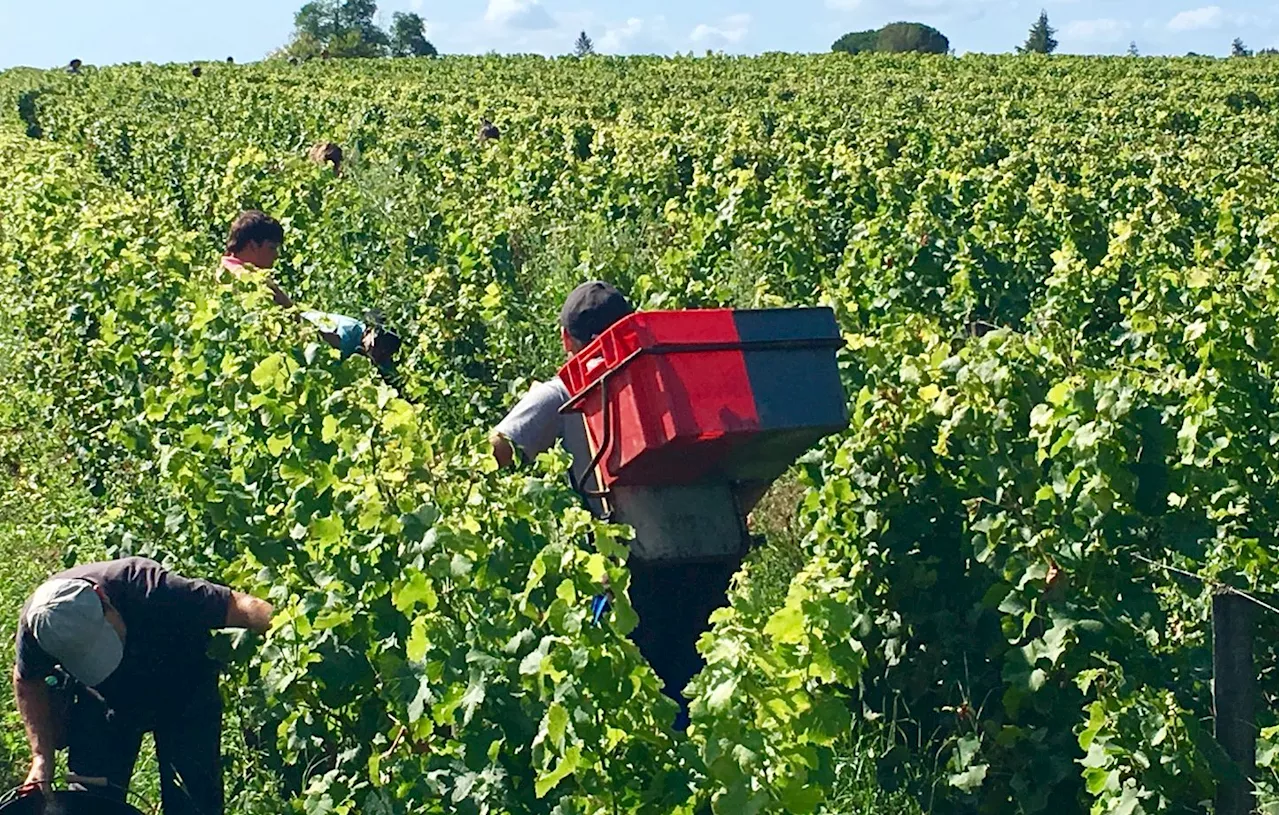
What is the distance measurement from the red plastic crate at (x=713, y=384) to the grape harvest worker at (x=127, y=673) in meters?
1.05

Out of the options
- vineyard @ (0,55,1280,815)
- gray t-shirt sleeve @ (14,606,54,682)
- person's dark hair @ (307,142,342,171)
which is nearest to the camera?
vineyard @ (0,55,1280,815)

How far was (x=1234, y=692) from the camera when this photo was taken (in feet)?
12.3

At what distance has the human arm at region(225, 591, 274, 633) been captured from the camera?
436 centimetres

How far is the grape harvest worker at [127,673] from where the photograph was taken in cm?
406

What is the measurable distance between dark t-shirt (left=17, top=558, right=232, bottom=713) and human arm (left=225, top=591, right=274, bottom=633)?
2 cm

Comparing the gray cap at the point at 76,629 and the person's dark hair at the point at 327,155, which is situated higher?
the person's dark hair at the point at 327,155

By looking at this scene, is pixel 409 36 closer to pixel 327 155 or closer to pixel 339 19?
pixel 339 19

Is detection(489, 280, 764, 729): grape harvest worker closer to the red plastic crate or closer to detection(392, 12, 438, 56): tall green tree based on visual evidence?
the red plastic crate

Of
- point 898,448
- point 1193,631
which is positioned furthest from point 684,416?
point 1193,631

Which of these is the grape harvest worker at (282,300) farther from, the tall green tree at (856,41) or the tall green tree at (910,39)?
the tall green tree at (856,41)

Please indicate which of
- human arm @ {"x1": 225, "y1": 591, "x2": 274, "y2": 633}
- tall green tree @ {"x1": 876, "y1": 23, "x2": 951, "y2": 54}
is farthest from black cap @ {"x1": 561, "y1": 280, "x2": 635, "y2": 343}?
tall green tree @ {"x1": 876, "y1": 23, "x2": 951, "y2": 54}

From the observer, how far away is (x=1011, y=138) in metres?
15.9

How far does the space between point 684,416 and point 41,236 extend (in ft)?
23.0

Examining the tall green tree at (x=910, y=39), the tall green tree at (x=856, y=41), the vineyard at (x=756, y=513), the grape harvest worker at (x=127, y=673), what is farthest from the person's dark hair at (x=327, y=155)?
the tall green tree at (x=856, y=41)
